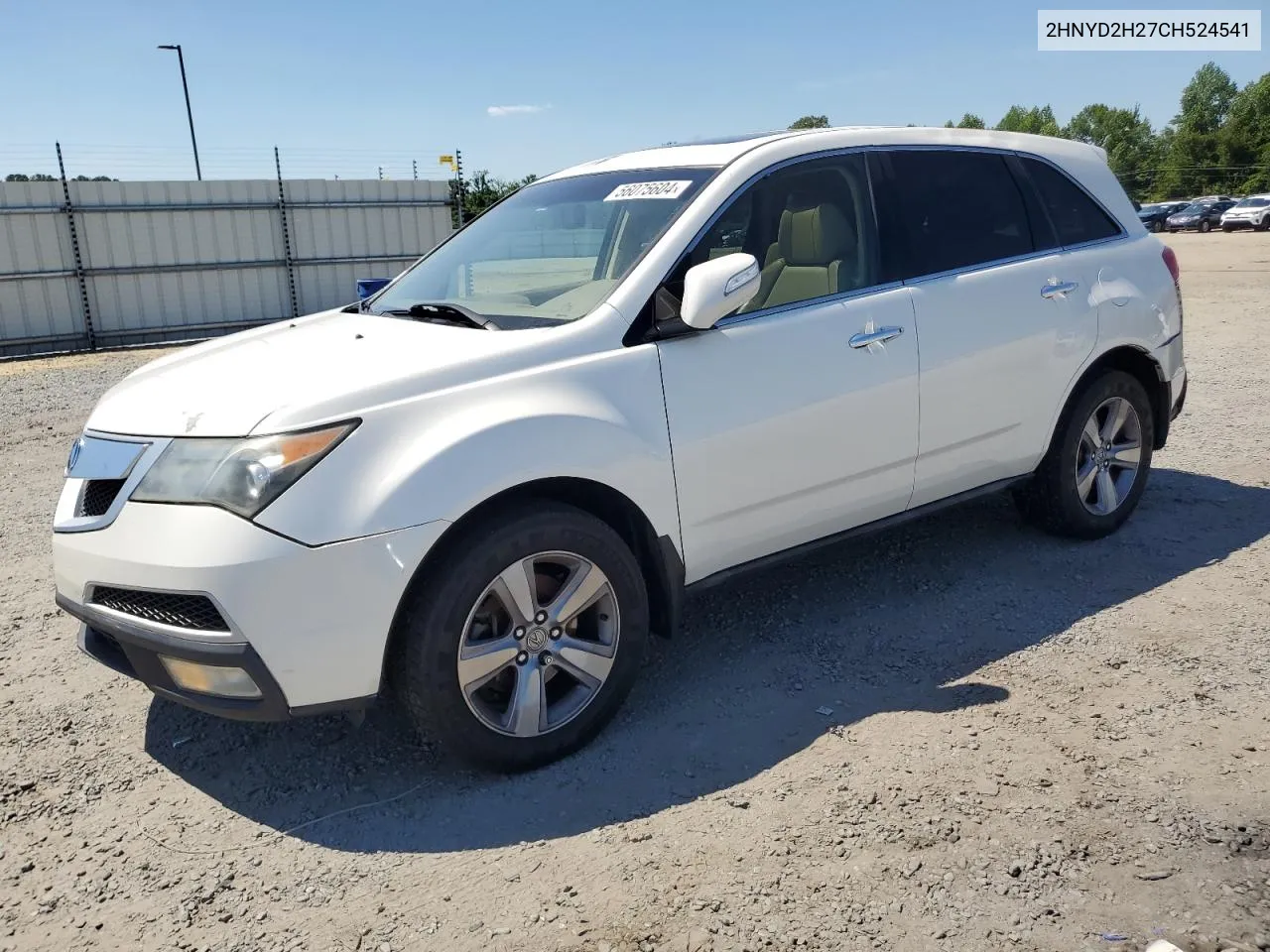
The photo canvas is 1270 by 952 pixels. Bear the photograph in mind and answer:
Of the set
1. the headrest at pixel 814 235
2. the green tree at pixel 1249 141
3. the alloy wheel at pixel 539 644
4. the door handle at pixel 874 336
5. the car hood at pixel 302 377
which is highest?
the green tree at pixel 1249 141

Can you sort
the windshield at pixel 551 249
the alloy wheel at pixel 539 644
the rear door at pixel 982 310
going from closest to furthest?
the alloy wheel at pixel 539 644
the windshield at pixel 551 249
the rear door at pixel 982 310

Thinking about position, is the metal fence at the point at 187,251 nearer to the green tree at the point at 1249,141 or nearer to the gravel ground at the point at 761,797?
the gravel ground at the point at 761,797

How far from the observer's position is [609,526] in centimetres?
323

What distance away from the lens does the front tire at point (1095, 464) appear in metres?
4.55

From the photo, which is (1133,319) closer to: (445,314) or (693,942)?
(445,314)

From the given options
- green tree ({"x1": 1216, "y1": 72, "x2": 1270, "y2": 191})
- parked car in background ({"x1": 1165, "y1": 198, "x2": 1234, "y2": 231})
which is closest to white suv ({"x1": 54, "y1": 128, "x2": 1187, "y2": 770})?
parked car in background ({"x1": 1165, "y1": 198, "x2": 1234, "y2": 231})

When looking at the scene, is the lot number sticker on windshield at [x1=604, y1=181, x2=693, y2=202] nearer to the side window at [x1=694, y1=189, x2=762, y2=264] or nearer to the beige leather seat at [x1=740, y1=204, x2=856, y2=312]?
the side window at [x1=694, y1=189, x2=762, y2=264]

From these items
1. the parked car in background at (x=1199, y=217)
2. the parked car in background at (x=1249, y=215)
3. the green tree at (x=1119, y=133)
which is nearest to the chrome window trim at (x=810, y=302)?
the parked car in background at (x=1249, y=215)

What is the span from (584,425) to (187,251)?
1473 centimetres

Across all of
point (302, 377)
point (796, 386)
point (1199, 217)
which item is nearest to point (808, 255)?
point (796, 386)

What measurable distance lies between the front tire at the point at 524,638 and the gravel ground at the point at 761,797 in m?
0.17

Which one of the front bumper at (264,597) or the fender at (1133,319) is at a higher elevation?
the fender at (1133,319)

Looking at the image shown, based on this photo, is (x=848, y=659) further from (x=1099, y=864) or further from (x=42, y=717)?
(x=42, y=717)

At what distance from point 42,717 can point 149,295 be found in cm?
1358
